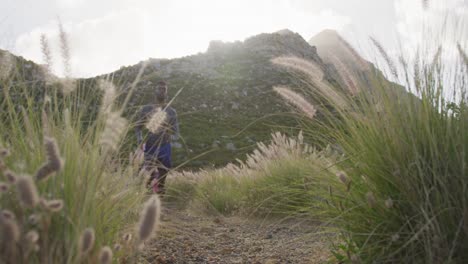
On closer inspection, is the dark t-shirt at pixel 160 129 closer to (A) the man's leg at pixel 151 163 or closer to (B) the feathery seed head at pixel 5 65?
(A) the man's leg at pixel 151 163

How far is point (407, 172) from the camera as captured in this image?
199 centimetres

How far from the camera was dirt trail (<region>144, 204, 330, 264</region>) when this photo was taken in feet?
10.3

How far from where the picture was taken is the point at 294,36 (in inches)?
→ 2281

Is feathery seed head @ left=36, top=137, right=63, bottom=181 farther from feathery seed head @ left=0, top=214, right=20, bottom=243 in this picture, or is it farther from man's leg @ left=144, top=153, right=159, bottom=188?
man's leg @ left=144, top=153, right=159, bottom=188

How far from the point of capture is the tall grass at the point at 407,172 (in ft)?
6.31

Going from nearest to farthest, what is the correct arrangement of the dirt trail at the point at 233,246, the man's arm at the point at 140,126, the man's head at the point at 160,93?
1. the man's arm at the point at 140,126
2. the dirt trail at the point at 233,246
3. the man's head at the point at 160,93

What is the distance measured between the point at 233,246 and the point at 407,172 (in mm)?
2377

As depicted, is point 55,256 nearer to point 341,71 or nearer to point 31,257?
point 31,257

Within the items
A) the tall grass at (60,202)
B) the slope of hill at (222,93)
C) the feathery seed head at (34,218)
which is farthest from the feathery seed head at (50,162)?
the slope of hill at (222,93)

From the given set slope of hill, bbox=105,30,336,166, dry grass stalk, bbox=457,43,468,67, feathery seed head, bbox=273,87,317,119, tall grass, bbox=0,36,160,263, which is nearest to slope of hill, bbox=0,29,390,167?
slope of hill, bbox=105,30,336,166

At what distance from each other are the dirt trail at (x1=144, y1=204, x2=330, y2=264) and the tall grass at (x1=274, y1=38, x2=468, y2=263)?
478 millimetres

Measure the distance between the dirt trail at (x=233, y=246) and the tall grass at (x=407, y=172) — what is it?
18.8 inches

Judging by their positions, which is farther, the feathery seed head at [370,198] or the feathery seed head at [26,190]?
the feathery seed head at [370,198]

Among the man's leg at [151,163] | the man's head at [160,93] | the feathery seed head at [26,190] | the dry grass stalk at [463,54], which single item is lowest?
the man's leg at [151,163]
